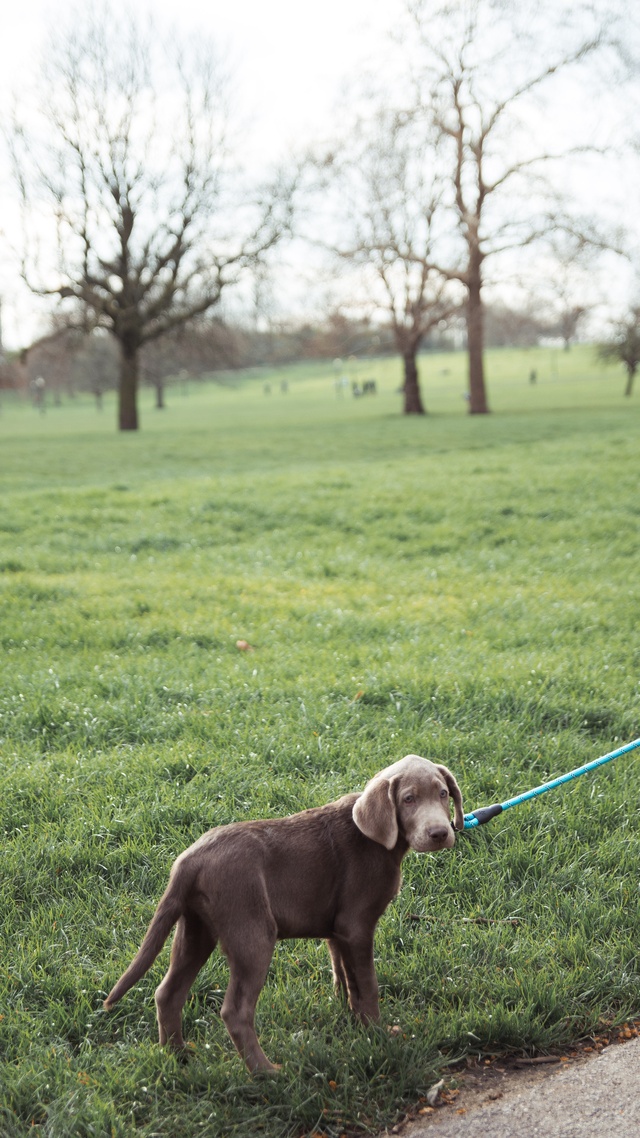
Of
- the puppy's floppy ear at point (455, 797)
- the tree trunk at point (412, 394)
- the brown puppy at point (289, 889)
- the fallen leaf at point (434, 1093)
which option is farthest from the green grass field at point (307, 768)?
the tree trunk at point (412, 394)

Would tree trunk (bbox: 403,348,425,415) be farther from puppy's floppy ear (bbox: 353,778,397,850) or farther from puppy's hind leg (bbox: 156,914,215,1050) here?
puppy's hind leg (bbox: 156,914,215,1050)

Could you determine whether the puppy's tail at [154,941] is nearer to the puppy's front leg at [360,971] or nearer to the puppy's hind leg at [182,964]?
the puppy's hind leg at [182,964]

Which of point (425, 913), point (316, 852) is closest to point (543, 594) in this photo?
point (425, 913)

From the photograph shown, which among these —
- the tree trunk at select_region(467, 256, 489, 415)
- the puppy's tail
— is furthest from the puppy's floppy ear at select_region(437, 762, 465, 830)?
the tree trunk at select_region(467, 256, 489, 415)

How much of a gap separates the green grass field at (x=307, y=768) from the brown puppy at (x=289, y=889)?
0.22 meters

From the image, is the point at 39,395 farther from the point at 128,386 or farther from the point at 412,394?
the point at 412,394

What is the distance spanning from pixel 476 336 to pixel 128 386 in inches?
630

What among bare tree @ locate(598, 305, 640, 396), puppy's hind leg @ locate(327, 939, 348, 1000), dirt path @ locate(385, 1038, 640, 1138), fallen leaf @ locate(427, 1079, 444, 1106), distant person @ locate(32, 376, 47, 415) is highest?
distant person @ locate(32, 376, 47, 415)

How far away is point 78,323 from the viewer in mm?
35375

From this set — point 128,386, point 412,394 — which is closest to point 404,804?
point 128,386

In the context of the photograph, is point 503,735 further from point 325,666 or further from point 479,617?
point 479,617

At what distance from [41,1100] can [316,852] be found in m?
1.07

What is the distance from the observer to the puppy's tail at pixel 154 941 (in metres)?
2.42

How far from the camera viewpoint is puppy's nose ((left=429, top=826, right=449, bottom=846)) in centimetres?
251
